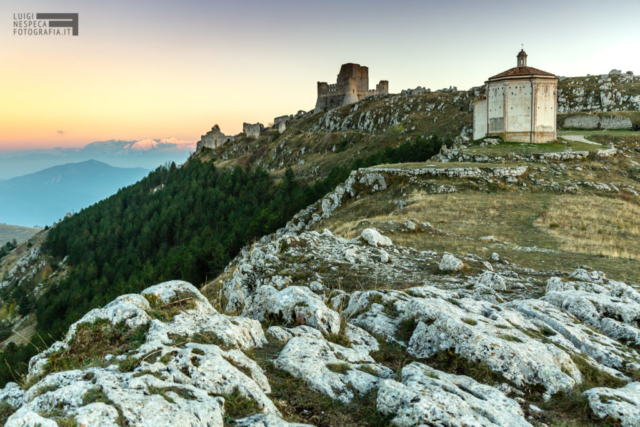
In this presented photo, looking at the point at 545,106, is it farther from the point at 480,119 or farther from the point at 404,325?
the point at 404,325

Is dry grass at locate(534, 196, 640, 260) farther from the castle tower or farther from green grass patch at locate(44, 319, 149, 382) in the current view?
the castle tower

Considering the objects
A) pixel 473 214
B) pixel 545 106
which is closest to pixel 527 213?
pixel 473 214

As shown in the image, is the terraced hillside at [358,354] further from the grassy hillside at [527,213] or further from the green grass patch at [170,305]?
the grassy hillside at [527,213]

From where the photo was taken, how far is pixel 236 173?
4035 inches

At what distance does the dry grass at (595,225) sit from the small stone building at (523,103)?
19.1 metres

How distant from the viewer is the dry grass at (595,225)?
1925 cm

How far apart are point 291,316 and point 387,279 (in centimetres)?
563

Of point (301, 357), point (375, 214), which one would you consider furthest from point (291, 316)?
point (375, 214)

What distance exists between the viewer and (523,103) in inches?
1818

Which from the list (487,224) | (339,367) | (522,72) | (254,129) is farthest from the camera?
(254,129)

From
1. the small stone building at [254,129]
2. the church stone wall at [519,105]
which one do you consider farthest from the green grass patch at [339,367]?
the small stone building at [254,129]

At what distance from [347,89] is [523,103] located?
3430 inches

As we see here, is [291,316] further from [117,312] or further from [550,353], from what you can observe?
[550,353]

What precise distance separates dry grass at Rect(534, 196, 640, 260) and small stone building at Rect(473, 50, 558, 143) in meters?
19.1
